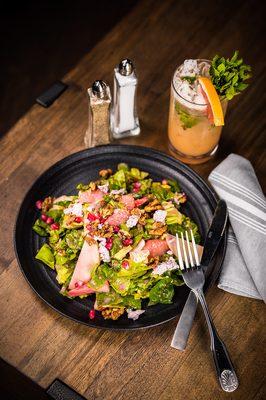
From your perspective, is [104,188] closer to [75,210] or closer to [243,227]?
[75,210]

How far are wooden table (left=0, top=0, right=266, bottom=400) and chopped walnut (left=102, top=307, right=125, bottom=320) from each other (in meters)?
0.08

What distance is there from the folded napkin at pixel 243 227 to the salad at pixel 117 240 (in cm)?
14

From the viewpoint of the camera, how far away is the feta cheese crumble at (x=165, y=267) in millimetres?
1528

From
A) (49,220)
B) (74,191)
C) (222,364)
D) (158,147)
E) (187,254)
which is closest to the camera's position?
(222,364)

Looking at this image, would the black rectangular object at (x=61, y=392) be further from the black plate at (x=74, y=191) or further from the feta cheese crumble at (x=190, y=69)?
the feta cheese crumble at (x=190, y=69)

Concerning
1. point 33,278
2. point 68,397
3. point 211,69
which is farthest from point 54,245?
point 211,69

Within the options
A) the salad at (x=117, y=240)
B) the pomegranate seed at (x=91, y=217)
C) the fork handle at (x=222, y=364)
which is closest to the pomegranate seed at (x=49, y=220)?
the salad at (x=117, y=240)

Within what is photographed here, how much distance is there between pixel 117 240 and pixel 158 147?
18.8 inches

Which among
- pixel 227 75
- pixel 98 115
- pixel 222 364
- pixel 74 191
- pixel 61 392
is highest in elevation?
pixel 227 75

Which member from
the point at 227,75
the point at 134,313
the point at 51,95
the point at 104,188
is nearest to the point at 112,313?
the point at 134,313

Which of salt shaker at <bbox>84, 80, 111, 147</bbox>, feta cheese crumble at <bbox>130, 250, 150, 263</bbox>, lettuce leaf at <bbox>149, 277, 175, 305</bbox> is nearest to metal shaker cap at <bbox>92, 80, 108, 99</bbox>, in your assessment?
salt shaker at <bbox>84, 80, 111, 147</bbox>

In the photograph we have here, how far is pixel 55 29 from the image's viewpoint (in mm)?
3309

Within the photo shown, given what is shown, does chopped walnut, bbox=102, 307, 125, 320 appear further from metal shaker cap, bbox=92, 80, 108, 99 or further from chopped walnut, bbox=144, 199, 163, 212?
metal shaker cap, bbox=92, 80, 108, 99

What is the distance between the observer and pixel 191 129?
1692 millimetres
